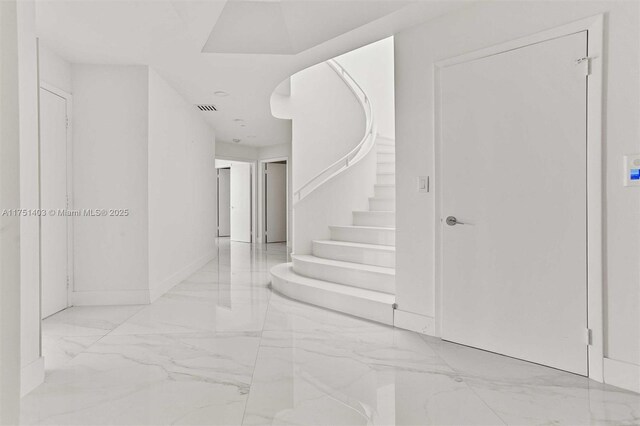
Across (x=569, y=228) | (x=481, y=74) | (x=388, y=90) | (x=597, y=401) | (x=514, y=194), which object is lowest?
(x=597, y=401)

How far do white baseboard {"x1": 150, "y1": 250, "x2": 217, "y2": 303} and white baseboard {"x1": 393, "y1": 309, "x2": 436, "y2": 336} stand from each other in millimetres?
2528

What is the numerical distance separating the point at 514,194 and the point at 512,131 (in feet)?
1.38

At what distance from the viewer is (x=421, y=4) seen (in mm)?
2670

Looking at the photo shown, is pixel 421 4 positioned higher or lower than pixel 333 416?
higher

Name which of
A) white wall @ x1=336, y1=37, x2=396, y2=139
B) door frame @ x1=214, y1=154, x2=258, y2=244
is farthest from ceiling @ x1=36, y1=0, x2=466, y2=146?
door frame @ x1=214, y1=154, x2=258, y2=244

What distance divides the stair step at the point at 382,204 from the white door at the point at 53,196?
3.51m

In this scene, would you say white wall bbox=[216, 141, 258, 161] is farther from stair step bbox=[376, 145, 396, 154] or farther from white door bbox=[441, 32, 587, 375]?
white door bbox=[441, 32, 587, 375]

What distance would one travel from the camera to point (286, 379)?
2.17 m

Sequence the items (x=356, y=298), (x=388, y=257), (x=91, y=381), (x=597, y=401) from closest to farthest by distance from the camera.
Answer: (x=597, y=401), (x=91, y=381), (x=356, y=298), (x=388, y=257)

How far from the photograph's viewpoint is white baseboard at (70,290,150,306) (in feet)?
12.4

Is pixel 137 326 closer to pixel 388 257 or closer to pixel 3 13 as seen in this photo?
pixel 388 257

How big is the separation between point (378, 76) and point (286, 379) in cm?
586

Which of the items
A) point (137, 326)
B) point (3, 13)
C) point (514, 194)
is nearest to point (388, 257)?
point (514, 194)

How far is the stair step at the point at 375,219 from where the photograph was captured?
453 centimetres
